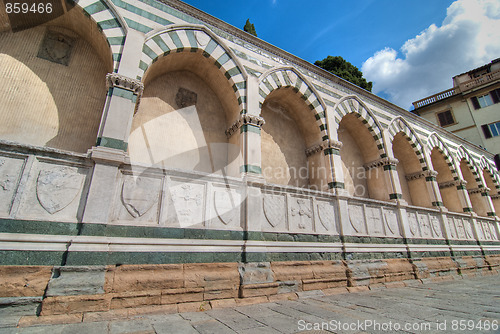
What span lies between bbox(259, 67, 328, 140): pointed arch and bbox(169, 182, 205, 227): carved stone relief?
3438 mm

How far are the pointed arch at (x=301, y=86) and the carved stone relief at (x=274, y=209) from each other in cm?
264

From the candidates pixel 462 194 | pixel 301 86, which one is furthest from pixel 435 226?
pixel 301 86

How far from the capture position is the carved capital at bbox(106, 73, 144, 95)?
4.33 m

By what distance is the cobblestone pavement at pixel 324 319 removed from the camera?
258 centimetres

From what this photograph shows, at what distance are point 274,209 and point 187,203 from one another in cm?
178

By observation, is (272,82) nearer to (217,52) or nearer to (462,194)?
(217,52)

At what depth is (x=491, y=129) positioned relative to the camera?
16328mm

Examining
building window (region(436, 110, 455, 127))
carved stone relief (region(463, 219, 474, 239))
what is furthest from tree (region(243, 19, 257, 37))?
building window (region(436, 110, 455, 127))

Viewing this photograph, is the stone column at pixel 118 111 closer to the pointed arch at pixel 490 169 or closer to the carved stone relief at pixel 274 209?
the carved stone relief at pixel 274 209

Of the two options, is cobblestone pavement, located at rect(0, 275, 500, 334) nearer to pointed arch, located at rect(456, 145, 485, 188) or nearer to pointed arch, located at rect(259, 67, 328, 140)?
pointed arch, located at rect(259, 67, 328, 140)

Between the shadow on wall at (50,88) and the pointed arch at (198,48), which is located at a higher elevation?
the pointed arch at (198,48)

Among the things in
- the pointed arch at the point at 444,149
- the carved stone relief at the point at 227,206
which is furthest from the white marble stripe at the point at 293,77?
the pointed arch at the point at 444,149

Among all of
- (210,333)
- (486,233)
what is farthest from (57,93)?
(486,233)

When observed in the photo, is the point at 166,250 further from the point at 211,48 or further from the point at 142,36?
the point at 211,48
